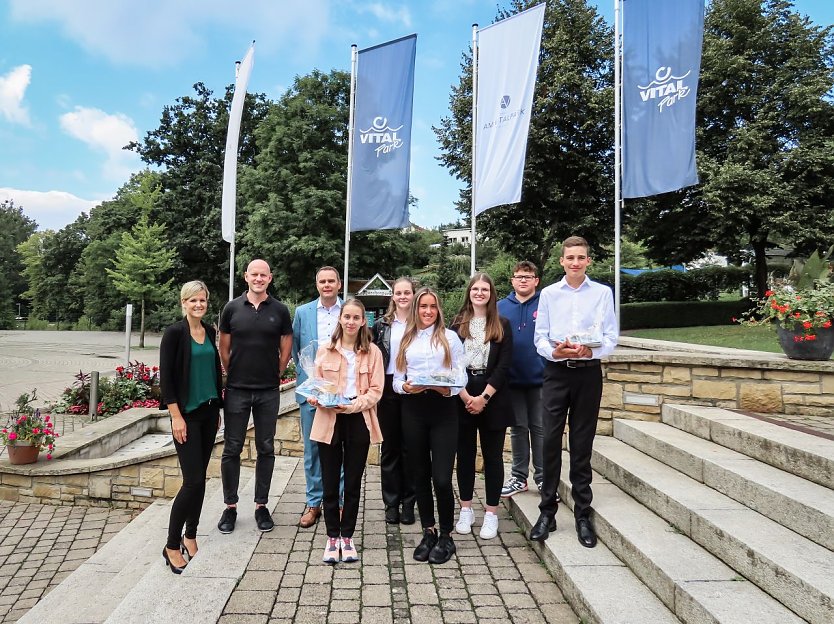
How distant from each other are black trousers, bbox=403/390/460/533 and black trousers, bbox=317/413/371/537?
279mm

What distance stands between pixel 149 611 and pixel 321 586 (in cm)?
85

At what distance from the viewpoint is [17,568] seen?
4504 mm

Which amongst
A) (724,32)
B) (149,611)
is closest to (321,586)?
(149,611)

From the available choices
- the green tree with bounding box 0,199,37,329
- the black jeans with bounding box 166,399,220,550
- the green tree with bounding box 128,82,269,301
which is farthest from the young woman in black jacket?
the green tree with bounding box 0,199,37,329

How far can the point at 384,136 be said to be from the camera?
9094mm

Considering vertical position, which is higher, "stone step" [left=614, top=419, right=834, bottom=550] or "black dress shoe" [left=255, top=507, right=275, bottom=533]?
"stone step" [left=614, top=419, right=834, bottom=550]

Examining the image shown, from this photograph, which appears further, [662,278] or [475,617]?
[662,278]

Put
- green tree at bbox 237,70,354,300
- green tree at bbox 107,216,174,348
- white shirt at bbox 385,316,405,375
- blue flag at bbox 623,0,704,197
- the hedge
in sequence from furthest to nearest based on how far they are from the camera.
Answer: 1. green tree at bbox 107,216,174,348
2. green tree at bbox 237,70,354,300
3. the hedge
4. blue flag at bbox 623,0,704,197
5. white shirt at bbox 385,316,405,375

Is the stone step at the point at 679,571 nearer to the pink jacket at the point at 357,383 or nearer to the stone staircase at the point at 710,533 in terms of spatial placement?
Result: the stone staircase at the point at 710,533

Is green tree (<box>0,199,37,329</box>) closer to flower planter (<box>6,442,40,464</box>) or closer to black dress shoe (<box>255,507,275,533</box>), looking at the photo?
flower planter (<box>6,442,40,464</box>)

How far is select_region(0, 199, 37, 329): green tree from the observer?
41172 millimetres

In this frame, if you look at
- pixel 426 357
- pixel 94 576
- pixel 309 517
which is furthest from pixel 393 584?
pixel 94 576

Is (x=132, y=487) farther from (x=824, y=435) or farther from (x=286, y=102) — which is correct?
(x=286, y=102)

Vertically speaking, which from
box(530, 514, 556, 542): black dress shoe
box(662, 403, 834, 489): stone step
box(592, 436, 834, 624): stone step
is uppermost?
box(662, 403, 834, 489): stone step
